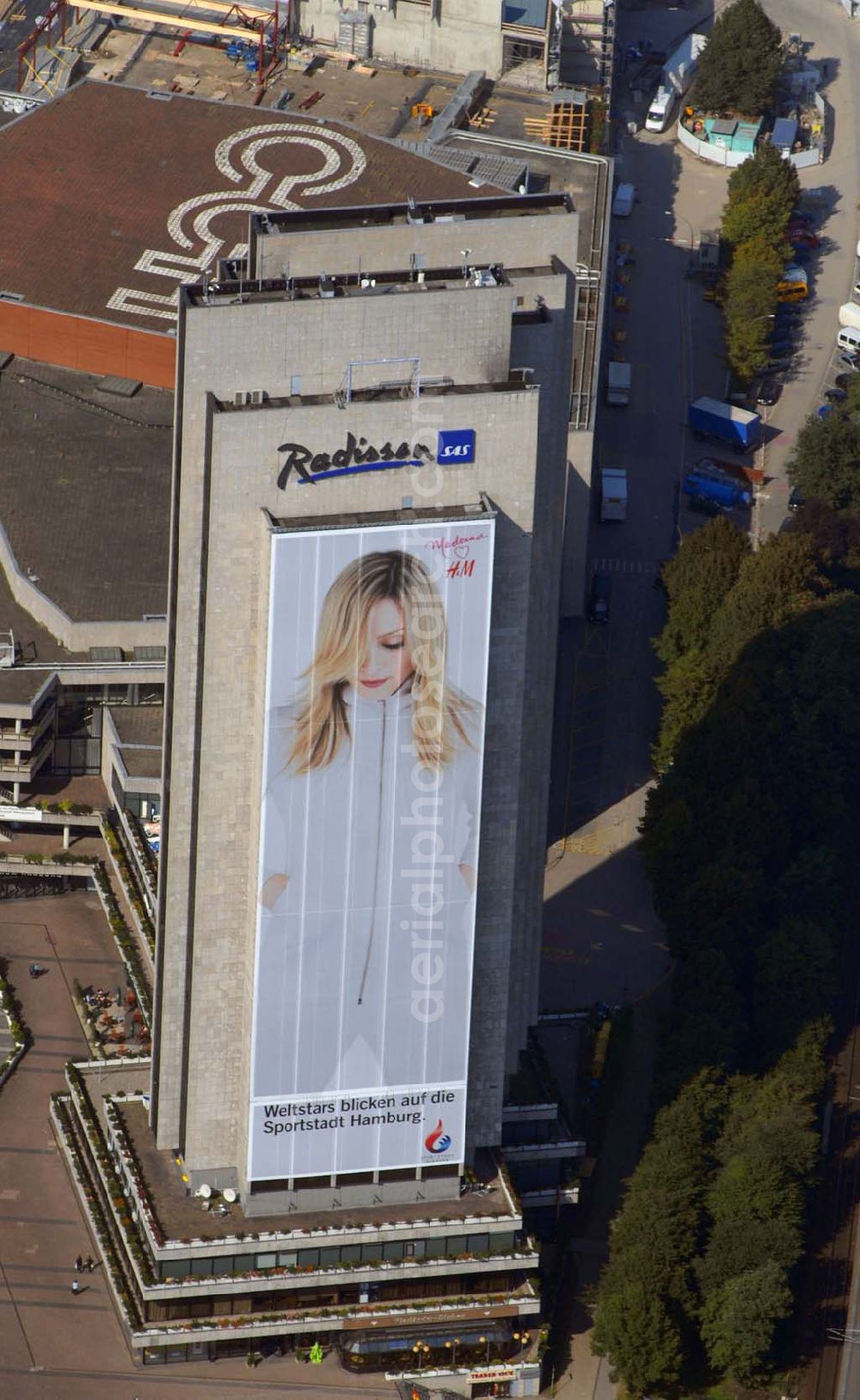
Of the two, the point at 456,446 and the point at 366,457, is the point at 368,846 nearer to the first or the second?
the point at 366,457

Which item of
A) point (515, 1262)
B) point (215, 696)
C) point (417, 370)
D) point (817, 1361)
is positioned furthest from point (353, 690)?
point (817, 1361)

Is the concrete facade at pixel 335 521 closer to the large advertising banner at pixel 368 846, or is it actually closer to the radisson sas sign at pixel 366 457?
the radisson sas sign at pixel 366 457

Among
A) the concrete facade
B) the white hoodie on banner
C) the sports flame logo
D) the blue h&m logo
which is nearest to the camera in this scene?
the concrete facade

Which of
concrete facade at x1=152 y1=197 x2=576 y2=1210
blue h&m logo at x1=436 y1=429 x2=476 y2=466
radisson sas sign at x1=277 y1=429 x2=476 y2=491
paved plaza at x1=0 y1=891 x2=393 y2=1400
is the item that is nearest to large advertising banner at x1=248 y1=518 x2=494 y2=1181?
concrete facade at x1=152 y1=197 x2=576 y2=1210

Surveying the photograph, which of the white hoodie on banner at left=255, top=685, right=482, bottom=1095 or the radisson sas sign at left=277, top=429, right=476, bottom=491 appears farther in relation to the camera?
the white hoodie on banner at left=255, top=685, right=482, bottom=1095

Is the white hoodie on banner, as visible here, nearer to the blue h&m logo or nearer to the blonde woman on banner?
the blonde woman on banner

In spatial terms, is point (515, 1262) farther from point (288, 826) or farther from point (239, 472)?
point (239, 472)
